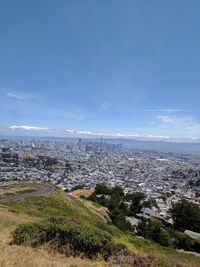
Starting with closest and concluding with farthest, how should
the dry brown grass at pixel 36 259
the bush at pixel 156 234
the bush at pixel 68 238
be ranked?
the dry brown grass at pixel 36 259, the bush at pixel 68 238, the bush at pixel 156 234

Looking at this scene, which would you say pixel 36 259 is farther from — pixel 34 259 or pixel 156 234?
pixel 156 234

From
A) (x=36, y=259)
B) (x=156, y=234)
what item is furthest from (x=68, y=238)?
(x=156, y=234)

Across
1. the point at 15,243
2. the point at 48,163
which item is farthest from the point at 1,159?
the point at 15,243

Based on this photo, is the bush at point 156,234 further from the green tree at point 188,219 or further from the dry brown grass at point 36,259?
the dry brown grass at point 36,259

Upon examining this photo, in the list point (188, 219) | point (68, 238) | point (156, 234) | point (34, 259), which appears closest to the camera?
point (34, 259)

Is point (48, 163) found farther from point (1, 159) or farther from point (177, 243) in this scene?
point (177, 243)

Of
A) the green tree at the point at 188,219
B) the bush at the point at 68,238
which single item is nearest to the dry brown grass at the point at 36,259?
the bush at the point at 68,238

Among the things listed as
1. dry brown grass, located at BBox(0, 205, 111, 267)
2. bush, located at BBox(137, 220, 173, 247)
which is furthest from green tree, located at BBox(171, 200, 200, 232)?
dry brown grass, located at BBox(0, 205, 111, 267)

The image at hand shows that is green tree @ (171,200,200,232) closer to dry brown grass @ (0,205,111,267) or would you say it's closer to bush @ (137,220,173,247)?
bush @ (137,220,173,247)
